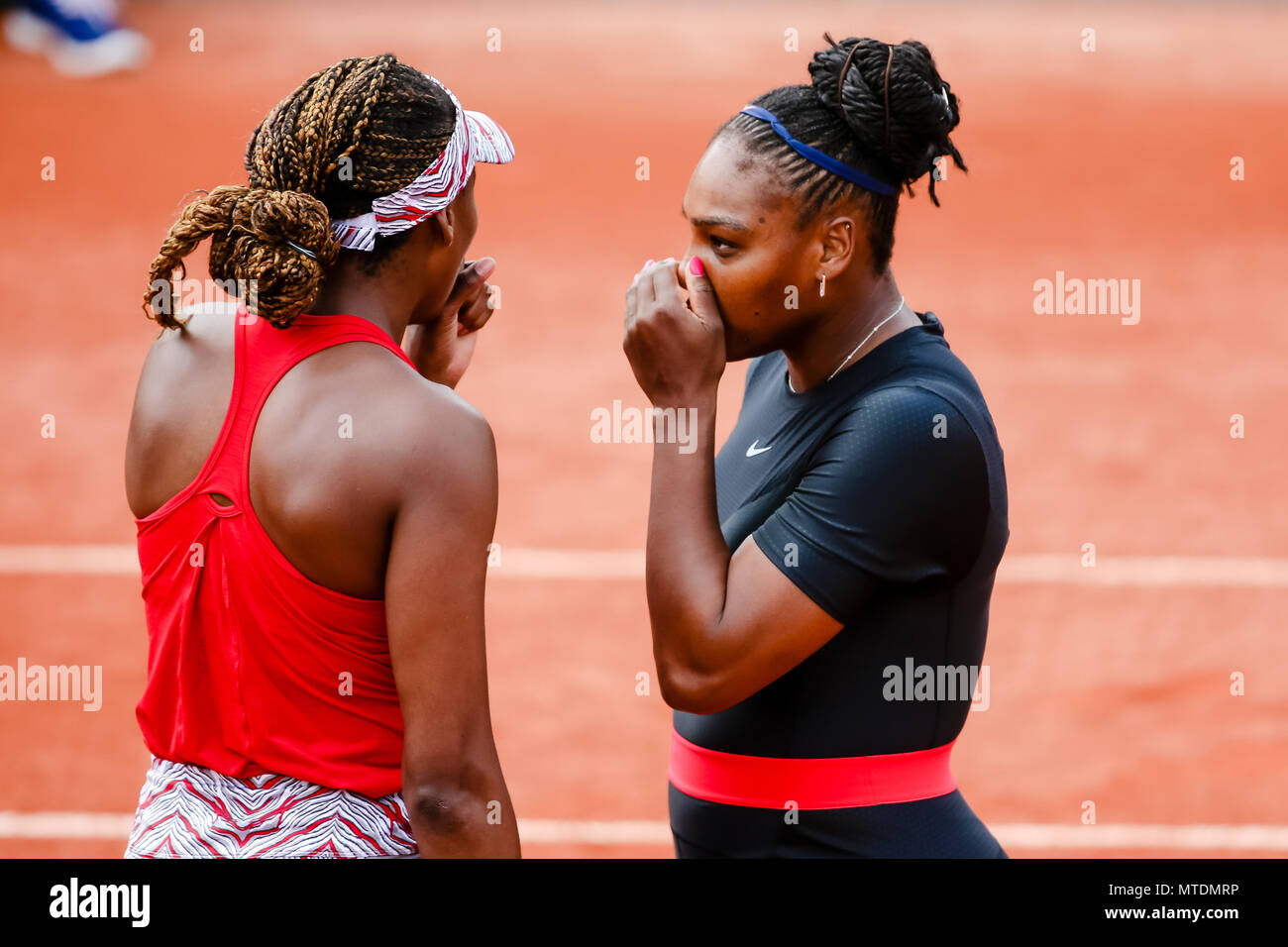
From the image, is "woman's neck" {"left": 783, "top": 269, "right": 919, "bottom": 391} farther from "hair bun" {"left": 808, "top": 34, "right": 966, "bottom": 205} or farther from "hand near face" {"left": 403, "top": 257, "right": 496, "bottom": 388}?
"hand near face" {"left": 403, "top": 257, "right": 496, "bottom": 388}

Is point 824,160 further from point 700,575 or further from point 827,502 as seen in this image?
point 700,575

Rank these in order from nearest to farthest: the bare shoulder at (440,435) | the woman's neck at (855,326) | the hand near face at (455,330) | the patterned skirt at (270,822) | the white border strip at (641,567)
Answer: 1. the bare shoulder at (440,435)
2. the patterned skirt at (270,822)
3. the woman's neck at (855,326)
4. the hand near face at (455,330)
5. the white border strip at (641,567)

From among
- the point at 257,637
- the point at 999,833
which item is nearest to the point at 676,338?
the point at 257,637

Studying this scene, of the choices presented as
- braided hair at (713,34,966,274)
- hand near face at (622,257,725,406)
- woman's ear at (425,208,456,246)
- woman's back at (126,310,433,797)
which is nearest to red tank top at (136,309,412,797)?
woman's back at (126,310,433,797)

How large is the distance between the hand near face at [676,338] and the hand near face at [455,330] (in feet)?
1.61

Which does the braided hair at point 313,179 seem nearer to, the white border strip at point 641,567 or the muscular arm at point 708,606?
the muscular arm at point 708,606

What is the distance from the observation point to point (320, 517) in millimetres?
2506

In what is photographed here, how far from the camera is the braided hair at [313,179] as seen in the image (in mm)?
2576

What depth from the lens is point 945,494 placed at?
2.74 meters

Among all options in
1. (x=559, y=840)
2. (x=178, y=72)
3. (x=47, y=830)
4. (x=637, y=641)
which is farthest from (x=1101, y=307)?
(x=178, y=72)

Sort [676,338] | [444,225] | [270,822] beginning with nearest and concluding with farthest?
[270,822], [444,225], [676,338]

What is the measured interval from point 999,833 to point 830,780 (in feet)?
12.0

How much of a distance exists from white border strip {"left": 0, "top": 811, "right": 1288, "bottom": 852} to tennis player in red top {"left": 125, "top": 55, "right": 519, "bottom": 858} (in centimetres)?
356

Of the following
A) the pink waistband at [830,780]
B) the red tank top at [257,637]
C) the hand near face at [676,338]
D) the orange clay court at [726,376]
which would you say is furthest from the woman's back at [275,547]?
the orange clay court at [726,376]
